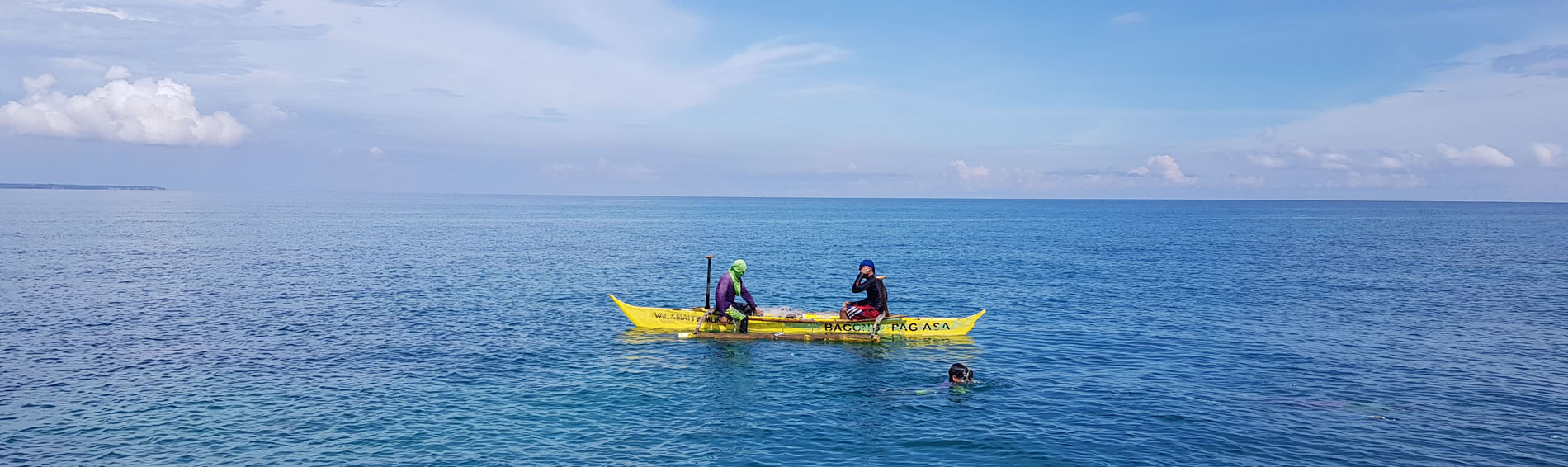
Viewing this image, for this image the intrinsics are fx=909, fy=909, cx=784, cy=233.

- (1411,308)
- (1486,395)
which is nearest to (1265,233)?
(1411,308)

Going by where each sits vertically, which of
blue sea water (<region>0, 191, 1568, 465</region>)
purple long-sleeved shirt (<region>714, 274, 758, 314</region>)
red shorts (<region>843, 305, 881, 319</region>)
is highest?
purple long-sleeved shirt (<region>714, 274, 758, 314</region>)

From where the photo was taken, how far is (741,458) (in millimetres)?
18578

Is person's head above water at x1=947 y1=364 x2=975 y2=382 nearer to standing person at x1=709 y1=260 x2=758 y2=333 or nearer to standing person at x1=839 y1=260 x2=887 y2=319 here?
standing person at x1=839 y1=260 x2=887 y2=319

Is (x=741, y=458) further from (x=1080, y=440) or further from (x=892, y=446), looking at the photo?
(x=1080, y=440)

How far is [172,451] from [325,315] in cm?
1925

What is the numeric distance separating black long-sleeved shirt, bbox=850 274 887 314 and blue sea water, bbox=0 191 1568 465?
4.46ft

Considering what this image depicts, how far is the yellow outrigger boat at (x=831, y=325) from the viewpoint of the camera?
3106 cm

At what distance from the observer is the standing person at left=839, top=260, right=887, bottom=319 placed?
3080 cm

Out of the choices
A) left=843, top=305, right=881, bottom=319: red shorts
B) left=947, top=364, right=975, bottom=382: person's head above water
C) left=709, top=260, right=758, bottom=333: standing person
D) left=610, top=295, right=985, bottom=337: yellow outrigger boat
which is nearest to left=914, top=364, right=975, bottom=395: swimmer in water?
left=947, top=364, right=975, bottom=382: person's head above water

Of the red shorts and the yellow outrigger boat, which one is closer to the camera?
the yellow outrigger boat

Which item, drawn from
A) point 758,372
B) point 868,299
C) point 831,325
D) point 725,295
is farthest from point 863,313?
point 758,372

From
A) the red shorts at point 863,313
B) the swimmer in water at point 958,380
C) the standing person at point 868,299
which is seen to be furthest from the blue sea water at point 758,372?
the standing person at point 868,299

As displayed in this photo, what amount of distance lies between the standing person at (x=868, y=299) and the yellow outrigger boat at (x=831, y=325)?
250mm

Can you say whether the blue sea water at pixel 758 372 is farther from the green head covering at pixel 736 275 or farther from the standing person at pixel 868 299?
the green head covering at pixel 736 275
